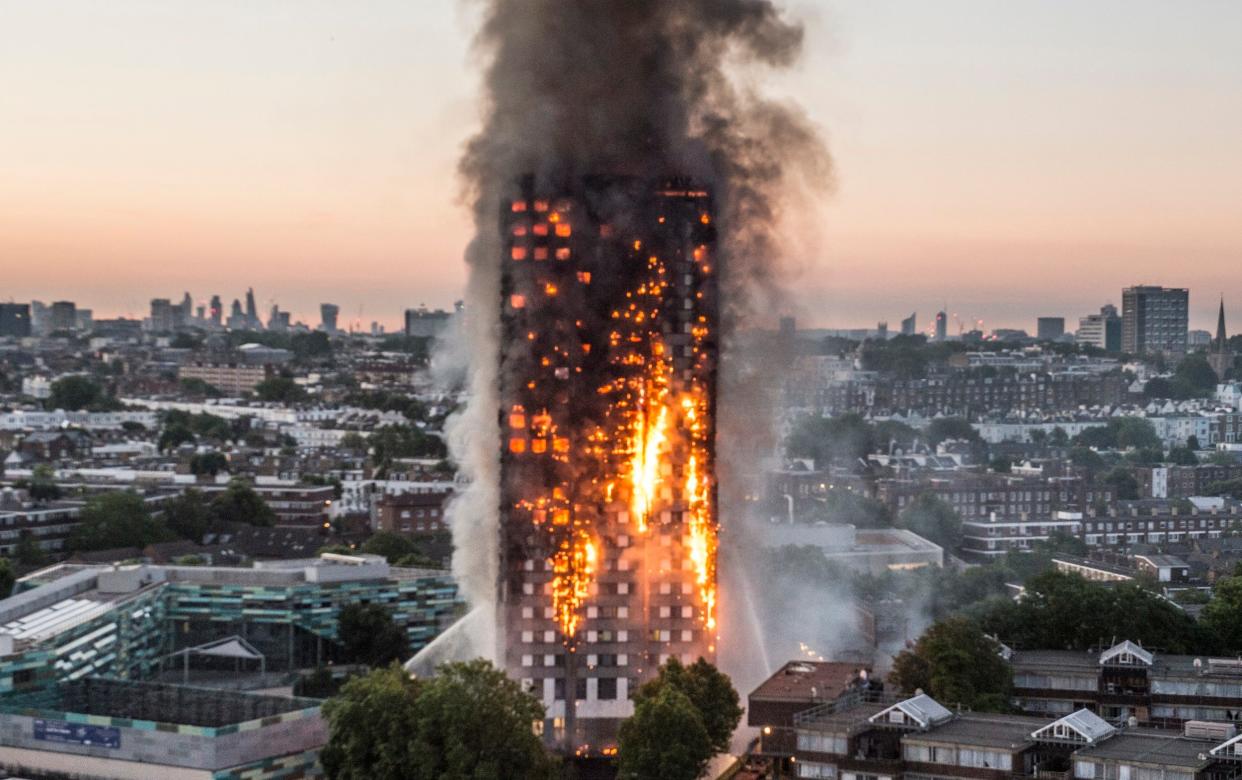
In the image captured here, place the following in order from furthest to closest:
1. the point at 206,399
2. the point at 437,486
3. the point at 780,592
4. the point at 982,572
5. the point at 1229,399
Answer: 1. the point at 206,399
2. the point at 1229,399
3. the point at 437,486
4. the point at 982,572
5. the point at 780,592

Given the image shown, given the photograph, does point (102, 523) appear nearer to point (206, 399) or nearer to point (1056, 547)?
point (1056, 547)

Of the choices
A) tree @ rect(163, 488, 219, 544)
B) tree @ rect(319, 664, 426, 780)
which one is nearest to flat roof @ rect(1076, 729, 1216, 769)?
tree @ rect(319, 664, 426, 780)

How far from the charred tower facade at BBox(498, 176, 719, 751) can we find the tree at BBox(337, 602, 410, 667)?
10057 mm

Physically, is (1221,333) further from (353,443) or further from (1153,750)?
(1153,750)

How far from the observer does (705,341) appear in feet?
122

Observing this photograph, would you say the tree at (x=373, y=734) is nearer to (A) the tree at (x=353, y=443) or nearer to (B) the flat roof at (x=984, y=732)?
(B) the flat roof at (x=984, y=732)

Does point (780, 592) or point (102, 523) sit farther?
point (102, 523)

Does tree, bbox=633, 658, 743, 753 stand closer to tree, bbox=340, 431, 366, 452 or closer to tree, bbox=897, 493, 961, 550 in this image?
tree, bbox=897, 493, 961, 550

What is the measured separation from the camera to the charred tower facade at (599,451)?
1412 inches

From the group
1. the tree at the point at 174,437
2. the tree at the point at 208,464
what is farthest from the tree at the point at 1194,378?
the tree at the point at 208,464

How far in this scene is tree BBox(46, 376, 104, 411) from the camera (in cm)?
12056

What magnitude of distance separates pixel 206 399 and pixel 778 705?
100154mm

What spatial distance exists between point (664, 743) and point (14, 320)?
524 ft

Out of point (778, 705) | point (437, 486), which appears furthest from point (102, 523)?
point (778, 705)
